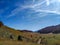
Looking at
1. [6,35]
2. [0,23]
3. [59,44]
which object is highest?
[0,23]

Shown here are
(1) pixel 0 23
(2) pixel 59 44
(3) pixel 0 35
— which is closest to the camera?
(2) pixel 59 44

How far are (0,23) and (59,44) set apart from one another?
29.4m

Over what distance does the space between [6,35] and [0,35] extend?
6.02 ft

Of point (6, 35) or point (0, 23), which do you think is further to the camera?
point (0, 23)

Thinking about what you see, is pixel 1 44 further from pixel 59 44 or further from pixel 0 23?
pixel 0 23

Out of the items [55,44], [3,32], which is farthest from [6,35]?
[55,44]

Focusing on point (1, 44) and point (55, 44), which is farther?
point (55, 44)

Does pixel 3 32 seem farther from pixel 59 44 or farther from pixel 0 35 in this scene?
pixel 59 44

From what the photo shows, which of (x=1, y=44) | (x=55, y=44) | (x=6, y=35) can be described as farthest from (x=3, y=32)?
(x=1, y=44)

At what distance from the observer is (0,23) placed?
68500mm

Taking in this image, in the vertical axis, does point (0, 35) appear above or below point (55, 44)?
above

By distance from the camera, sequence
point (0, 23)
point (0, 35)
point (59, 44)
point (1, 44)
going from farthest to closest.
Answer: point (0, 23), point (0, 35), point (59, 44), point (1, 44)

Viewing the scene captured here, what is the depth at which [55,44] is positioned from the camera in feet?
152

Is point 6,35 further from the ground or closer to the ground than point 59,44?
further from the ground
